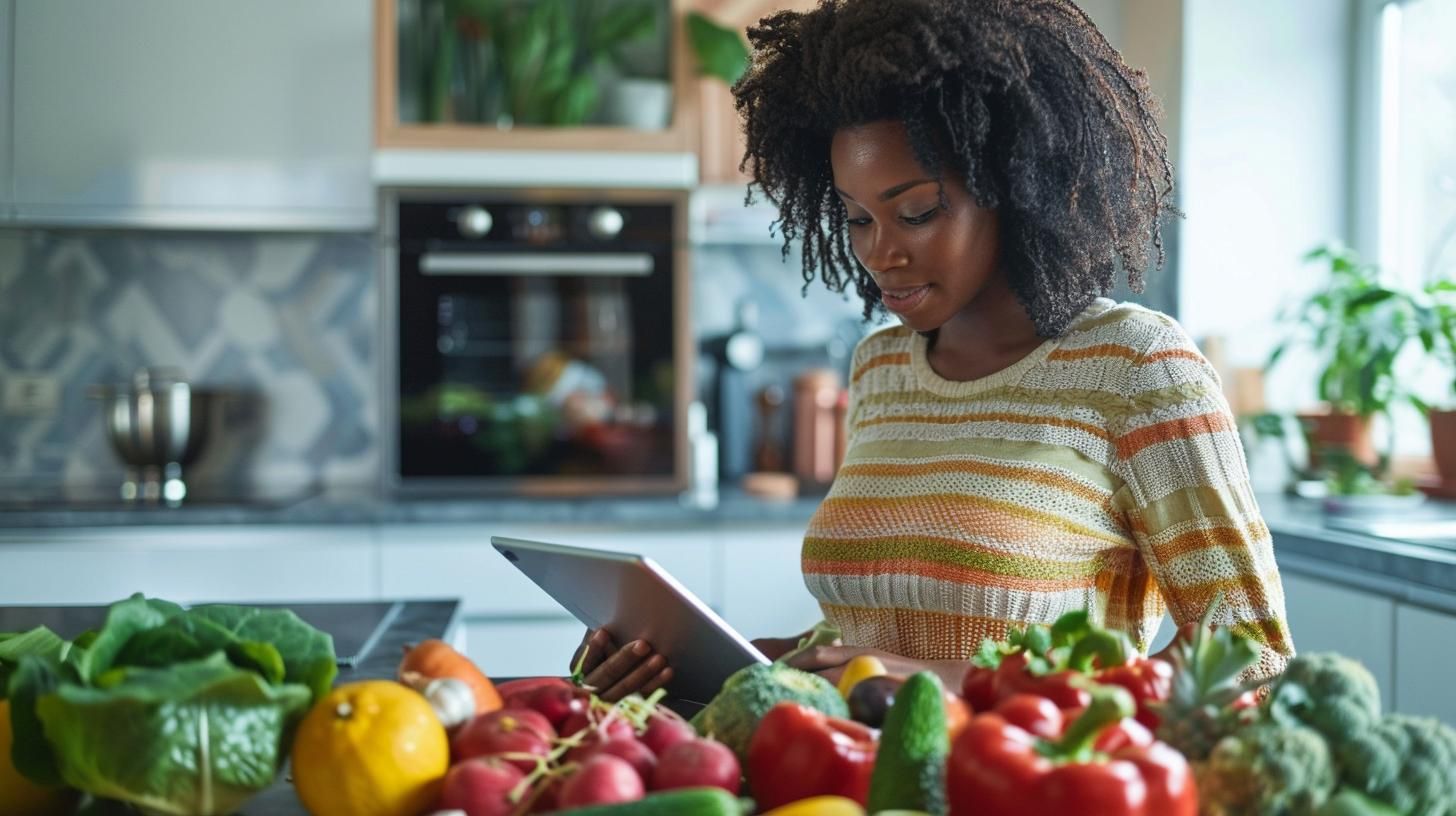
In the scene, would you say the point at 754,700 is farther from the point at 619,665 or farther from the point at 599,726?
the point at 619,665

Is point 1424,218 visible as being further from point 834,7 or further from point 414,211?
point 414,211

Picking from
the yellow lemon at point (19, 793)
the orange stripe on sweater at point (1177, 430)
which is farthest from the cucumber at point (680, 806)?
the orange stripe on sweater at point (1177, 430)

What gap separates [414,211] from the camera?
110 inches

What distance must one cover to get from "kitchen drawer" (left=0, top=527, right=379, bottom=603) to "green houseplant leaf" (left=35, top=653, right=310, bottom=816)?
6.23 feet

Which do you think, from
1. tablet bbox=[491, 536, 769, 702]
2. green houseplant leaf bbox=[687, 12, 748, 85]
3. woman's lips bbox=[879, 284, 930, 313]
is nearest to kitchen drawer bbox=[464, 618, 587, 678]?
green houseplant leaf bbox=[687, 12, 748, 85]

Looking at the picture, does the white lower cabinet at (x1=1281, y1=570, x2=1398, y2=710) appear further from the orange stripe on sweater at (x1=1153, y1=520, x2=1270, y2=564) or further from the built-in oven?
the built-in oven

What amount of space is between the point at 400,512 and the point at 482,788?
6.54 ft

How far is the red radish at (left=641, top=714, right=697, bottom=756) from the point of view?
0.72 metres

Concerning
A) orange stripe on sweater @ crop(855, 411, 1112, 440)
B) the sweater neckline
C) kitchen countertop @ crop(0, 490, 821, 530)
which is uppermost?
the sweater neckline

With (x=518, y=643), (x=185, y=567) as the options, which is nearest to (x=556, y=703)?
(x=518, y=643)

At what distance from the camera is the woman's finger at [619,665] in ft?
3.36

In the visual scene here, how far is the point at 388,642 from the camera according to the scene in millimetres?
1427

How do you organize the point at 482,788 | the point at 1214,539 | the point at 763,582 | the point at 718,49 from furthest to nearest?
1. the point at 718,49
2. the point at 763,582
3. the point at 1214,539
4. the point at 482,788

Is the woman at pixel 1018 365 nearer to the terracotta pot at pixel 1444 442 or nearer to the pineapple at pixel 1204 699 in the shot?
the pineapple at pixel 1204 699
